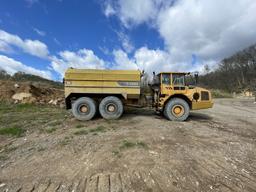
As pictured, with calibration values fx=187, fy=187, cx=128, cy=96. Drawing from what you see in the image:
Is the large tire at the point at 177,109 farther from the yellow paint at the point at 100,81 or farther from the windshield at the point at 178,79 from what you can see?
the yellow paint at the point at 100,81

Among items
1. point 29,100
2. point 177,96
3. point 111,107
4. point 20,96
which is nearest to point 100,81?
point 111,107

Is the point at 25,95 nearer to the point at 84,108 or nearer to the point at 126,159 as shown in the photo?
the point at 84,108

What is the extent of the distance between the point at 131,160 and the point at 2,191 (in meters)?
2.33

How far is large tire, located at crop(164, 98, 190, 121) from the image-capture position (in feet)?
26.6

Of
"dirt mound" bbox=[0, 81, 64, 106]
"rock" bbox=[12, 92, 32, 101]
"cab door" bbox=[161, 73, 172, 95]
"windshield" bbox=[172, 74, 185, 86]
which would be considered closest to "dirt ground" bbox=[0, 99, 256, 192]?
"cab door" bbox=[161, 73, 172, 95]

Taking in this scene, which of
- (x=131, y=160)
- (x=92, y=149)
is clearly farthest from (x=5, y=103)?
(x=131, y=160)

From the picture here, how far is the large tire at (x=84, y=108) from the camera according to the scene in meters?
7.96

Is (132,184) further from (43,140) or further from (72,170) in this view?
(43,140)

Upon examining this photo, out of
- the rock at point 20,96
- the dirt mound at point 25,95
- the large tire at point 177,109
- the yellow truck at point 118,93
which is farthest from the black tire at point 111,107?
the rock at point 20,96

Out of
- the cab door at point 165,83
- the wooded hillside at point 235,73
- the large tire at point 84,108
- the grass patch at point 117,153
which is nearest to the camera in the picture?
the grass patch at point 117,153

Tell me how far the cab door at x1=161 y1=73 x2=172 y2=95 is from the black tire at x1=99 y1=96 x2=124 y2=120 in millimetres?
1925

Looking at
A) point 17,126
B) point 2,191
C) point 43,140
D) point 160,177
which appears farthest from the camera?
point 17,126

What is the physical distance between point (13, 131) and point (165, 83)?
6.03 meters

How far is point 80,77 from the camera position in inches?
306
